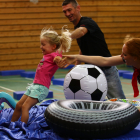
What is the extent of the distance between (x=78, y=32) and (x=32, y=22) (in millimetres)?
7005

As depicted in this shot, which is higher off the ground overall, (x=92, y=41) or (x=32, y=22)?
(x=92, y=41)

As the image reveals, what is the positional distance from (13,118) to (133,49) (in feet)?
5.40

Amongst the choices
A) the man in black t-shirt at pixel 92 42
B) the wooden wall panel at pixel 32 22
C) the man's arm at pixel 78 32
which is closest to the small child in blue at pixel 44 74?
the man's arm at pixel 78 32

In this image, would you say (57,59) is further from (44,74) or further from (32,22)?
(32,22)

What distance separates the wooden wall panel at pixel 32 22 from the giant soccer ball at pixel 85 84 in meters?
7.18

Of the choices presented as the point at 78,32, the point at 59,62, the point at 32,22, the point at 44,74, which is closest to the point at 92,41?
the point at 78,32

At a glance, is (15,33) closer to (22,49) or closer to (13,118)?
(22,49)

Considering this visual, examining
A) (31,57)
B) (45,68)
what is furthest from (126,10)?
(45,68)

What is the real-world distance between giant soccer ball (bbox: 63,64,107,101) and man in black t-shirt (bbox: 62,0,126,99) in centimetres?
37

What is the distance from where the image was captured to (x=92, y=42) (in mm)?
3566

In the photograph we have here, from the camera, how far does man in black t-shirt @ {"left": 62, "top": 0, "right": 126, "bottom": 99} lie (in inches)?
138

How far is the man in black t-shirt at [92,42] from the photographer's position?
3.50m

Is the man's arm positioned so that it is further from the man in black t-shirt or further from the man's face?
the man's face

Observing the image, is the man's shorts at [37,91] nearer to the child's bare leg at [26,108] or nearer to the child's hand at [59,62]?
the child's bare leg at [26,108]
